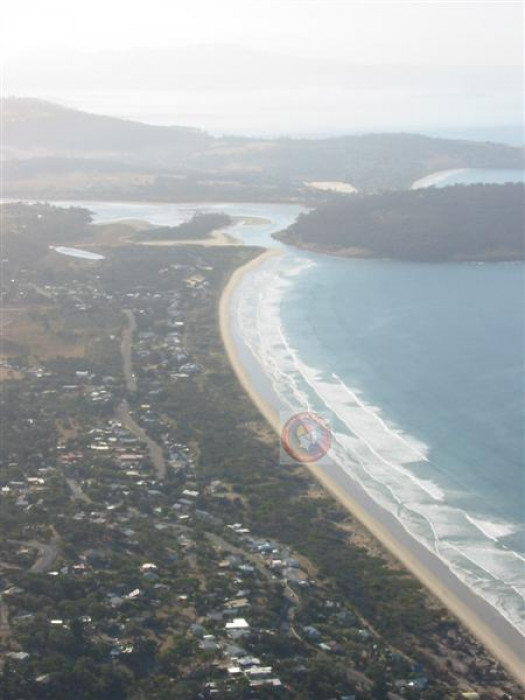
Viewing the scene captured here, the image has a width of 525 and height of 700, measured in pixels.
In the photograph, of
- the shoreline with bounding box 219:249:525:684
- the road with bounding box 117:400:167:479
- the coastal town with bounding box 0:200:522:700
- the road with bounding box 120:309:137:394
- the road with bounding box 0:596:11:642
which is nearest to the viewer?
the coastal town with bounding box 0:200:522:700

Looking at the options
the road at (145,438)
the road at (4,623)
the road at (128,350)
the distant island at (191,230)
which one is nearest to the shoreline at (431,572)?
the road at (145,438)

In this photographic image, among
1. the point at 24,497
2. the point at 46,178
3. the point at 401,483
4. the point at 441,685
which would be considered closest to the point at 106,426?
the point at 24,497

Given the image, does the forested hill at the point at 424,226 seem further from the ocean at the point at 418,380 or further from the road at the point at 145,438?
the road at the point at 145,438

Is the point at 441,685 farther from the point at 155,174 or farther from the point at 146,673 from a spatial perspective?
the point at 155,174

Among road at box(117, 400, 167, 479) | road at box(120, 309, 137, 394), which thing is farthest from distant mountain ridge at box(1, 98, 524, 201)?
road at box(117, 400, 167, 479)

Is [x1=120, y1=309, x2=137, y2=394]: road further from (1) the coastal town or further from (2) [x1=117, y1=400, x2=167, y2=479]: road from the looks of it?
(2) [x1=117, y1=400, x2=167, y2=479]: road

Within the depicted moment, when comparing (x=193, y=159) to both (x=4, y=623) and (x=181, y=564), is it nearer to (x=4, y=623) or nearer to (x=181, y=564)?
(x=181, y=564)
